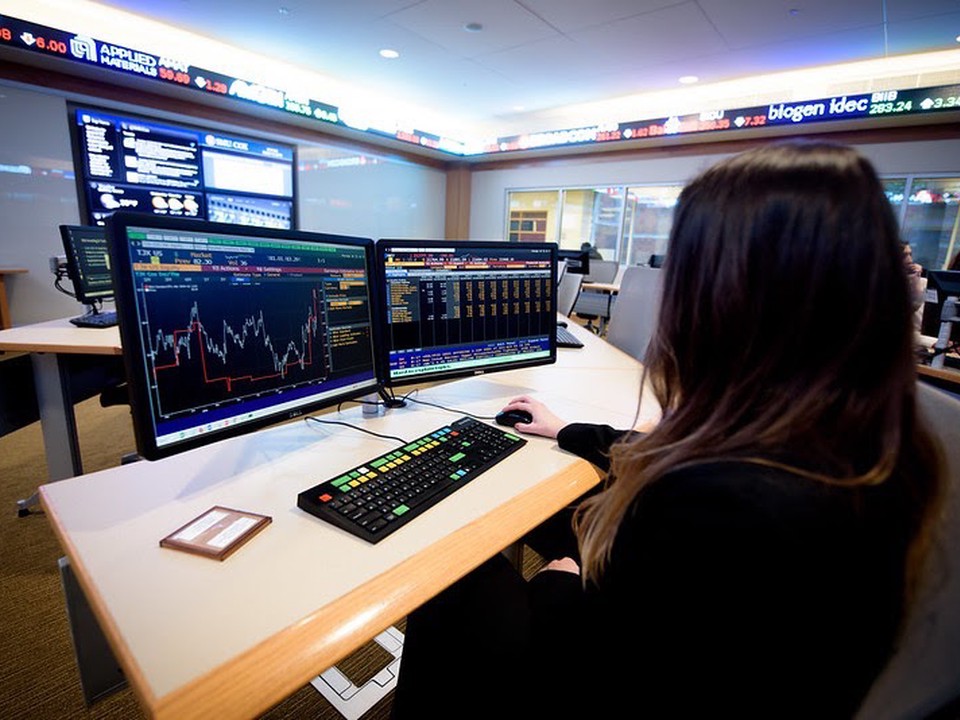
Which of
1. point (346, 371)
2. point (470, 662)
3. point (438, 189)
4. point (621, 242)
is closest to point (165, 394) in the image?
Answer: point (346, 371)

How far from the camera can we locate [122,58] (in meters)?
4.00

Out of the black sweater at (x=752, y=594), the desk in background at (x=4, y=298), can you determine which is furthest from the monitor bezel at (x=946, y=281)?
the desk in background at (x=4, y=298)

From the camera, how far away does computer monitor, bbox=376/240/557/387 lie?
1191 millimetres

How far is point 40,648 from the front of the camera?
1.39 metres

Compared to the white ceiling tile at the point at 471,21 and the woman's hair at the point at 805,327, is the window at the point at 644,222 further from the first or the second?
the woman's hair at the point at 805,327

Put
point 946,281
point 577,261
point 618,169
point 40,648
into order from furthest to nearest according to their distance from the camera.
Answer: point 618,169 → point 577,261 → point 946,281 → point 40,648

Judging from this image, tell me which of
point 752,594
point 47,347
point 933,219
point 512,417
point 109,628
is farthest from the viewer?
point 933,219

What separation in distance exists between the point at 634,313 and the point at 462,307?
118 cm

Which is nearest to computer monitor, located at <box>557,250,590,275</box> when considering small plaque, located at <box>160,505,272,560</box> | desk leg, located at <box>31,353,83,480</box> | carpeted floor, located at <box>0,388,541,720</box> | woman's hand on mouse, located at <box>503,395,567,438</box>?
carpeted floor, located at <box>0,388,541,720</box>

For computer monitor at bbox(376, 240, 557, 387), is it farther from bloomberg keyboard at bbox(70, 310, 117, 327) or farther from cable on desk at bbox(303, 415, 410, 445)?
bloomberg keyboard at bbox(70, 310, 117, 327)

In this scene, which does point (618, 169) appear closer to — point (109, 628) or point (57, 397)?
point (57, 397)

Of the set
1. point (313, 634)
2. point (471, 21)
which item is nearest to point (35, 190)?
point (471, 21)

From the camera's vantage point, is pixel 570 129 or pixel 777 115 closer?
pixel 777 115

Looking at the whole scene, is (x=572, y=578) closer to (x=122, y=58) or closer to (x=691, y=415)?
(x=691, y=415)
